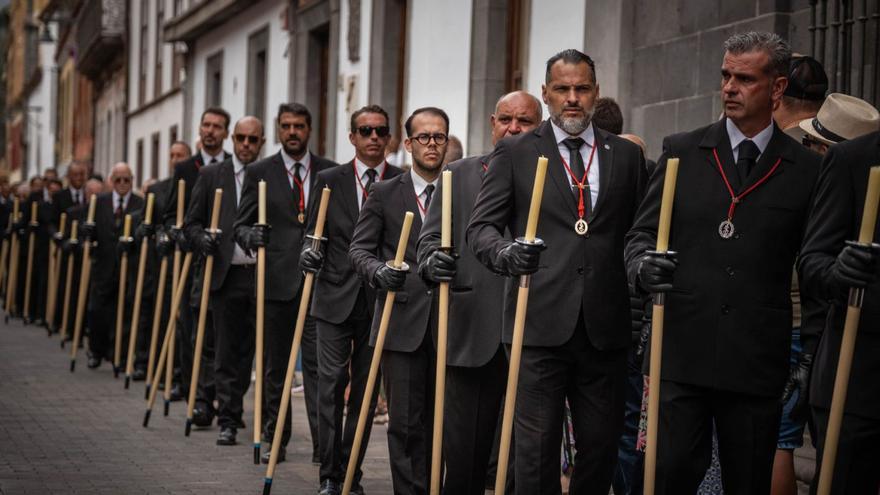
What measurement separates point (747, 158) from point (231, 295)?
5.56m

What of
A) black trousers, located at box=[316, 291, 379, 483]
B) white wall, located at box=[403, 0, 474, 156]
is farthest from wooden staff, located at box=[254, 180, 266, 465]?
white wall, located at box=[403, 0, 474, 156]

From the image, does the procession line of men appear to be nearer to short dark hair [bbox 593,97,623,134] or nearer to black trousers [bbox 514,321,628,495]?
black trousers [bbox 514,321,628,495]

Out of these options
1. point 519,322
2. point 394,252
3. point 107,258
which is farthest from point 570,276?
point 107,258

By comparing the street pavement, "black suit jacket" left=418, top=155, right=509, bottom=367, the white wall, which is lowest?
the street pavement

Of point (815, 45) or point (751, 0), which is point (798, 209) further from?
point (751, 0)

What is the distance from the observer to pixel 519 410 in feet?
20.1

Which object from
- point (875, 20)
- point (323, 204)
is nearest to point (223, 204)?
point (323, 204)

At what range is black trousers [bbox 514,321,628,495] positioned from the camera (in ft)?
19.8

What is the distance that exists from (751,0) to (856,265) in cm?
541

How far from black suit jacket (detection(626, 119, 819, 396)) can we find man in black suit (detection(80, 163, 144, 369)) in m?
10.5

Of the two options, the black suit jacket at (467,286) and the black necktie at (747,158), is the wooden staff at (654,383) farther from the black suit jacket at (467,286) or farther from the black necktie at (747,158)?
the black suit jacket at (467,286)

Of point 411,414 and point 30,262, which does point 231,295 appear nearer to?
point 411,414

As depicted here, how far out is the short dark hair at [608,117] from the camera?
782 centimetres

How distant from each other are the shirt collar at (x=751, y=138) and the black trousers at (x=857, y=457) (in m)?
1.10
